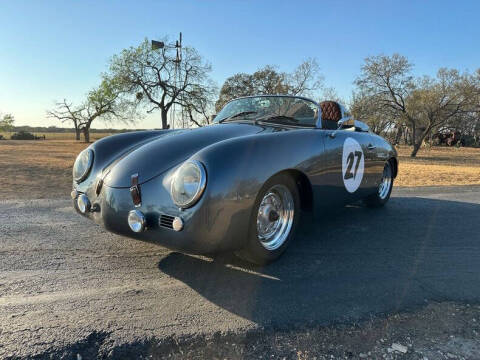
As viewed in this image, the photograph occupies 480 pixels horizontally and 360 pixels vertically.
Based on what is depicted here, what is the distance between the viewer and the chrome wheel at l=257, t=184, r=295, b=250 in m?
2.75

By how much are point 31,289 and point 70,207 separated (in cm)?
271

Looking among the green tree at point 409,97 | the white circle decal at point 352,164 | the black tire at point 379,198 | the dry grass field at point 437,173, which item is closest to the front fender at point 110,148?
the white circle decal at point 352,164

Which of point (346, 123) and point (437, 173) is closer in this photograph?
point (346, 123)

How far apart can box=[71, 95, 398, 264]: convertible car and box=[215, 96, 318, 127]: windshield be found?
0.04 ft

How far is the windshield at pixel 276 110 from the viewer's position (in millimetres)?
3654

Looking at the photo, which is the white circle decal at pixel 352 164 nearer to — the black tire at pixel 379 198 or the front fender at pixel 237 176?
the black tire at pixel 379 198

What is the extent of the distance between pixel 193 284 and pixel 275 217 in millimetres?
846

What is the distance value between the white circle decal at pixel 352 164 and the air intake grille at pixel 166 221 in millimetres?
1987

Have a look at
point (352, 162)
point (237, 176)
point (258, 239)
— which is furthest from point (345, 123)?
point (237, 176)

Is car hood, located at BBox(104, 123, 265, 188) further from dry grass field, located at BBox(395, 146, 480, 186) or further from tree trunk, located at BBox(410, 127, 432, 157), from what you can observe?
tree trunk, located at BBox(410, 127, 432, 157)

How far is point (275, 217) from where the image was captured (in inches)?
110

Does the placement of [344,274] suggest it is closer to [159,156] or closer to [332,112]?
[159,156]

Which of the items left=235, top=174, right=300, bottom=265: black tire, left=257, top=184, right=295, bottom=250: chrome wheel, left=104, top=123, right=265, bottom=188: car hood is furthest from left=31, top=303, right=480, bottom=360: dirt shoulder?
left=104, top=123, right=265, bottom=188: car hood

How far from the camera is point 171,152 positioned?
2662 millimetres
